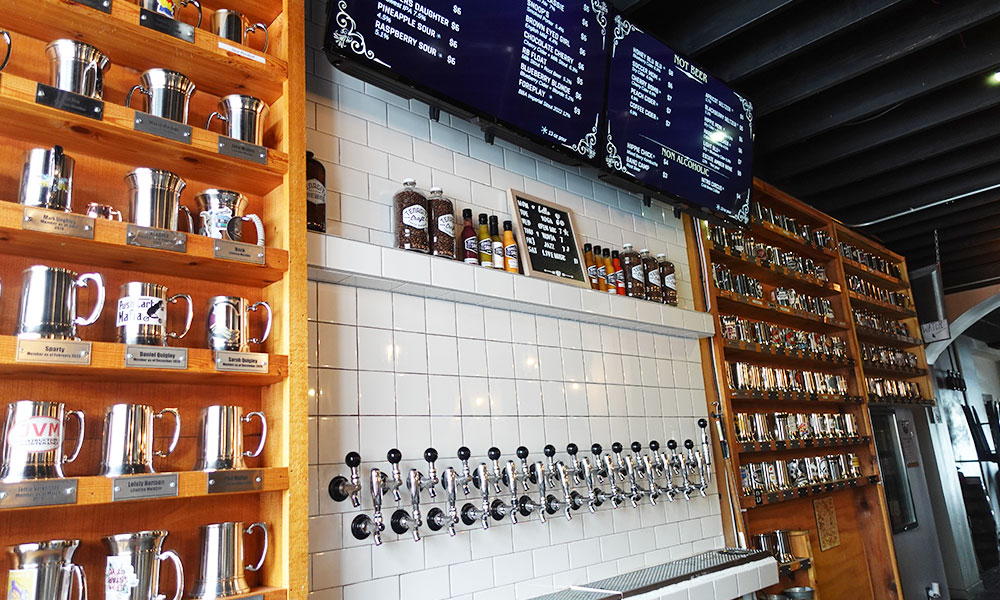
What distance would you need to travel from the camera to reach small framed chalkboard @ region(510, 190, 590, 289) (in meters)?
2.99

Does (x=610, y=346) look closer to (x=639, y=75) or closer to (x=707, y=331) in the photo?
(x=707, y=331)

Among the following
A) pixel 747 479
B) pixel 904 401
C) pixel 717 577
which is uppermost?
pixel 904 401

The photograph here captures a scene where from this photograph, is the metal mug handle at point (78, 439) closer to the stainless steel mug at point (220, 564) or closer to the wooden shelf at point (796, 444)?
the stainless steel mug at point (220, 564)

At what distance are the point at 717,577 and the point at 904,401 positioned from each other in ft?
13.5

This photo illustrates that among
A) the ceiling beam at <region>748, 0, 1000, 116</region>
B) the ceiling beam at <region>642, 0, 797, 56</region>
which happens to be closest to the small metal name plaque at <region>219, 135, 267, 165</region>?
the ceiling beam at <region>642, 0, 797, 56</region>

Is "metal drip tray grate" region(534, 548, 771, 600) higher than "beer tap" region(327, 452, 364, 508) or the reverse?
the reverse

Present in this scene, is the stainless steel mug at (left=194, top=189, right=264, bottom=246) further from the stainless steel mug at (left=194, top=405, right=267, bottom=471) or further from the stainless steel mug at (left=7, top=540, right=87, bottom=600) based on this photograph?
the stainless steel mug at (left=7, top=540, right=87, bottom=600)

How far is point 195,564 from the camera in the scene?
1796 mm

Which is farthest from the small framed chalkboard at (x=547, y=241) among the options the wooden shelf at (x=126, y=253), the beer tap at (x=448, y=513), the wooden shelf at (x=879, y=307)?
the wooden shelf at (x=879, y=307)

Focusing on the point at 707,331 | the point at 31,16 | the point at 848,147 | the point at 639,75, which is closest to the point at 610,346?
the point at 707,331

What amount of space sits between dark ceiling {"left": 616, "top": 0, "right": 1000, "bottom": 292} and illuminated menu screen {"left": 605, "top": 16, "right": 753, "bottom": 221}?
0.26m

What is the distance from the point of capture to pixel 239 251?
185 centimetres

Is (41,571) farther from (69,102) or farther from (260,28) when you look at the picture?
(260,28)

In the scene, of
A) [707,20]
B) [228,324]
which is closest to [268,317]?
[228,324]
